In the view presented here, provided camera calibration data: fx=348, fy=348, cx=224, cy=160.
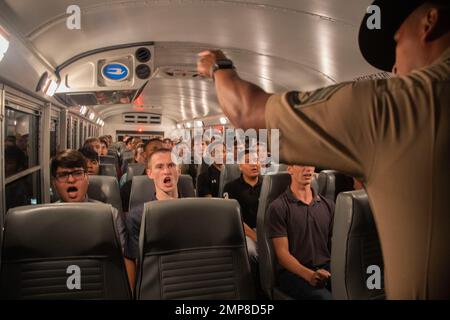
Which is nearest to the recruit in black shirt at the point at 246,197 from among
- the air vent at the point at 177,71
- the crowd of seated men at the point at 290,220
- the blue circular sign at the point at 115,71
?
the crowd of seated men at the point at 290,220

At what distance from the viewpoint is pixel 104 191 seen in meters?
3.78

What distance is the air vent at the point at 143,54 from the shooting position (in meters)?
5.50

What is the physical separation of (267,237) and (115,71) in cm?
393

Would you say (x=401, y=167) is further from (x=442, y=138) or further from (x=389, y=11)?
(x=389, y=11)

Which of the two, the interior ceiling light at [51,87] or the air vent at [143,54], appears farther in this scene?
the air vent at [143,54]

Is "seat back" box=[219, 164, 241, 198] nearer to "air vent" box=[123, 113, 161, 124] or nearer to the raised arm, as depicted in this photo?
the raised arm

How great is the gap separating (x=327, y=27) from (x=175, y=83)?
6.35m

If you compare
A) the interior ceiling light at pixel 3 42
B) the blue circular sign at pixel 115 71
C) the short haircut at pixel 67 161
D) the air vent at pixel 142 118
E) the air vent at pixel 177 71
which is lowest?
the short haircut at pixel 67 161

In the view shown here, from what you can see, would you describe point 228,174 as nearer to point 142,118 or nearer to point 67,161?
point 67,161

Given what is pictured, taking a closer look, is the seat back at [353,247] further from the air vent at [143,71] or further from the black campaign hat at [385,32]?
the air vent at [143,71]

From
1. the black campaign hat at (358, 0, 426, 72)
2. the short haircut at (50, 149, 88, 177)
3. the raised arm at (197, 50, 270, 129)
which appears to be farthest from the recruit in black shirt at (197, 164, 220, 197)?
the raised arm at (197, 50, 270, 129)

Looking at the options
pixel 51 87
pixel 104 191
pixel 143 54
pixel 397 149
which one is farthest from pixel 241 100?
pixel 143 54
